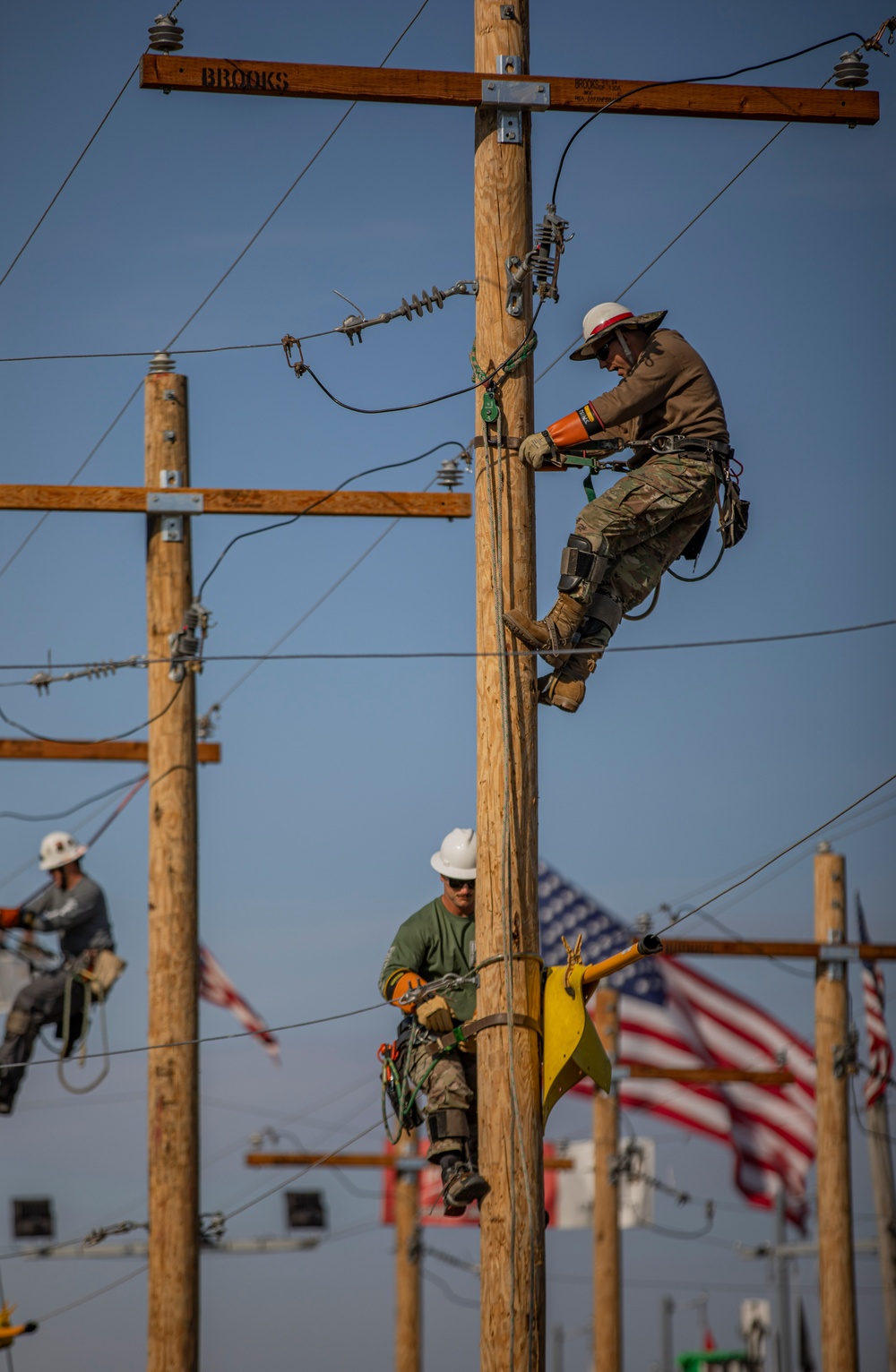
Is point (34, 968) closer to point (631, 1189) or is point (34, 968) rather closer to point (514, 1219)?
point (514, 1219)

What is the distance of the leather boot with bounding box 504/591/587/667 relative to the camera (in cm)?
732

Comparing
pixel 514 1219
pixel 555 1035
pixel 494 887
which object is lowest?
pixel 514 1219

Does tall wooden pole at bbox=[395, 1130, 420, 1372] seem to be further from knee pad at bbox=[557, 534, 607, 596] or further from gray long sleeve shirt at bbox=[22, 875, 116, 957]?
knee pad at bbox=[557, 534, 607, 596]

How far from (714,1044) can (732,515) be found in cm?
1134

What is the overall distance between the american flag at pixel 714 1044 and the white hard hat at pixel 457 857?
375 inches

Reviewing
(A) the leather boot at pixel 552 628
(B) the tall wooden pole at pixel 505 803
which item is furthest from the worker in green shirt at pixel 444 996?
(A) the leather boot at pixel 552 628

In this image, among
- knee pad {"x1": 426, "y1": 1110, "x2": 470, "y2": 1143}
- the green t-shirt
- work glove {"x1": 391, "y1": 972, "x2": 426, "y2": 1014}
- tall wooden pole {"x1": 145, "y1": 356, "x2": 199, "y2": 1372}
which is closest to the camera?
knee pad {"x1": 426, "y1": 1110, "x2": 470, "y2": 1143}

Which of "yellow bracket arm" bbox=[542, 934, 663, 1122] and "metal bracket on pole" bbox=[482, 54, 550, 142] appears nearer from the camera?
"yellow bracket arm" bbox=[542, 934, 663, 1122]

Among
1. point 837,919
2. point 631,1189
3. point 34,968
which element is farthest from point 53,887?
point 631,1189

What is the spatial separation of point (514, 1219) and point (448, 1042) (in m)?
1.06

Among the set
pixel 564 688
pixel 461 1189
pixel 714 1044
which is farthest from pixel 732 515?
pixel 714 1044

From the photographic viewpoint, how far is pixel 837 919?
1603 cm

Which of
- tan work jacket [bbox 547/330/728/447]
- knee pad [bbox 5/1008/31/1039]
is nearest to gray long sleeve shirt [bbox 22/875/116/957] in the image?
knee pad [bbox 5/1008/31/1039]

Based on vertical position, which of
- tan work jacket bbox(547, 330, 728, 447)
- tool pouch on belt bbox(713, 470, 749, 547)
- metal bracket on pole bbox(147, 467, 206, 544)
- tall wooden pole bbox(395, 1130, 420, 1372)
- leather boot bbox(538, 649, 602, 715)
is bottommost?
tall wooden pole bbox(395, 1130, 420, 1372)
